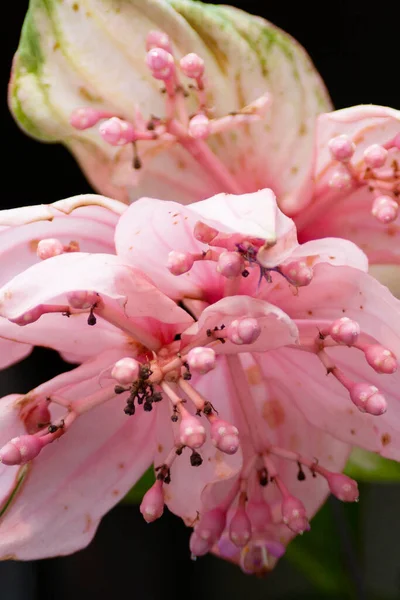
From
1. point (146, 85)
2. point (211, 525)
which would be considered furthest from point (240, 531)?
point (146, 85)

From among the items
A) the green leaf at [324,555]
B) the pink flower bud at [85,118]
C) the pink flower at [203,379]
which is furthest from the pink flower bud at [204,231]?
the green leaf at [324,555]

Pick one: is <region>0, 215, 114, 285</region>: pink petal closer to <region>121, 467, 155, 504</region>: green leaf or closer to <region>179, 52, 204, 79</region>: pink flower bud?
→ <region>179, 52, 204, 79</region>: pink flower bud

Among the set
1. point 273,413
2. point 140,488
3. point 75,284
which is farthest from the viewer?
point 140,488

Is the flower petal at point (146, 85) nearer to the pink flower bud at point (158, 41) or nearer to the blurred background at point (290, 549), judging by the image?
the pink flower bud at point (158, 41)

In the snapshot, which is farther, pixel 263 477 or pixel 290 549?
pixel 290 549

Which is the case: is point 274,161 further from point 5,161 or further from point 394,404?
point 5,161

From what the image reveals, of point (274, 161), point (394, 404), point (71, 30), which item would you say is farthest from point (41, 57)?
point (394, 404)

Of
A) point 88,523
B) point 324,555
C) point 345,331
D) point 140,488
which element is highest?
point 345,331

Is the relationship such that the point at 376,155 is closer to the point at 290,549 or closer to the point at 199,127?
the point at 199,127

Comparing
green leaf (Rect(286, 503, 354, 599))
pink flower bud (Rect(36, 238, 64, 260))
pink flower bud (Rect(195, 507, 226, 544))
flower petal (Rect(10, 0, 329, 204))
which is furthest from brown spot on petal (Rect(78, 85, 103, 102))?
green leaf (Rect(286, 503, 354, 599))
